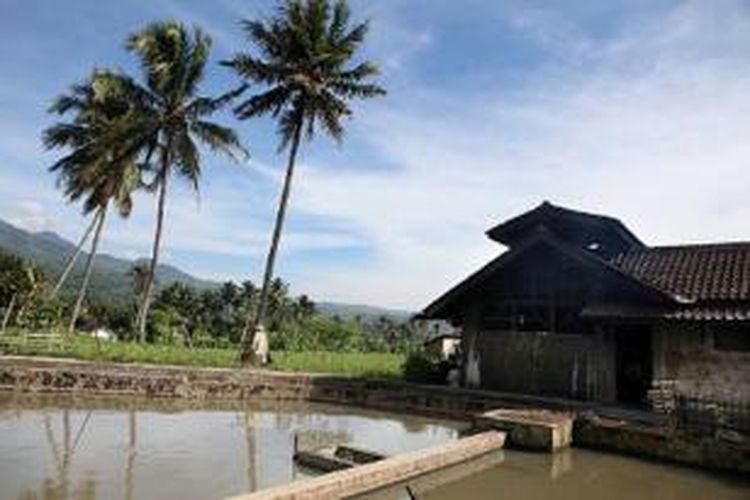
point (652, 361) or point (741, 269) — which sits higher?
point (741, 269)

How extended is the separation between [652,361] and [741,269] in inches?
106

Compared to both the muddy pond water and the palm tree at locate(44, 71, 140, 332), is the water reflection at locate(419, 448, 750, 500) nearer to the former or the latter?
the muddy pond water

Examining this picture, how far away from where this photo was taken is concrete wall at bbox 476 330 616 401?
Result: 1828cm

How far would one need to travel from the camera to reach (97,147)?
3009 centimetres

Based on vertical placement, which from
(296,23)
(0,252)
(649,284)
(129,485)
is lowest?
(129,485)

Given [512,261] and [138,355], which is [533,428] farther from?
[138,355]

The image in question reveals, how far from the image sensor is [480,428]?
49.6ft

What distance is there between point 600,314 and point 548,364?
224 centimetres

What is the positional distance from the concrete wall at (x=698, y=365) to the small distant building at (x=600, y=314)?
0.07 feet

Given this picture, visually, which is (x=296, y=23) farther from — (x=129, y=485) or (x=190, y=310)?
(x=190, y=310)

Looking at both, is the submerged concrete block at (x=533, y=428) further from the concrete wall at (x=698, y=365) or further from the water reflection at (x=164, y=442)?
the concrete wall at (x=698, y=365)

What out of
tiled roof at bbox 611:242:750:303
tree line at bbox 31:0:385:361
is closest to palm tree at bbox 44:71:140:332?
tree line at bbox 31:0:385:361

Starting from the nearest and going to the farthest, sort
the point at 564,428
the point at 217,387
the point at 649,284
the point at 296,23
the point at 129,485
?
the point at 129,485 < the point at 564,428 < the point at 649,284 < the point at 217,387 < the point at 296,23

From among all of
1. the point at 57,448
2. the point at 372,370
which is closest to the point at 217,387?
the point at 372,370
